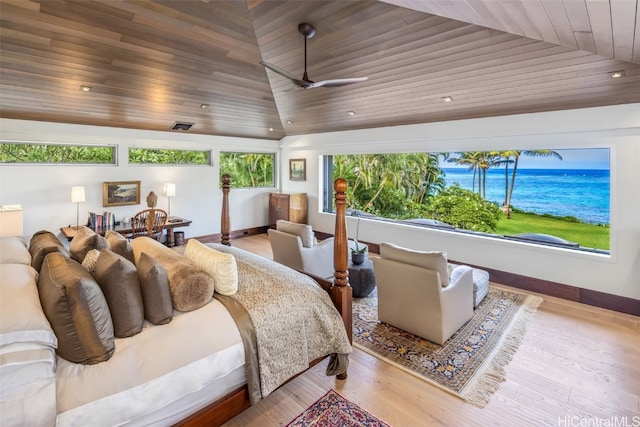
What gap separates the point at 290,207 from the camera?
7859mm

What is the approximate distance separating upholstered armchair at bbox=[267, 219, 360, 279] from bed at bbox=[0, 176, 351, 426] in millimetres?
1602

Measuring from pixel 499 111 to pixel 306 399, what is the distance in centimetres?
444

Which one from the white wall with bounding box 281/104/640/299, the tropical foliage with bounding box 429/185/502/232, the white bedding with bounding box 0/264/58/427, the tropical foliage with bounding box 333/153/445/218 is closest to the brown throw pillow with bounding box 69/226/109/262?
the white bedding with bounding box 0/264/58/427

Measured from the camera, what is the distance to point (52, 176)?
17.2 feet

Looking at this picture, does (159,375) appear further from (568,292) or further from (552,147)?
(552,147)

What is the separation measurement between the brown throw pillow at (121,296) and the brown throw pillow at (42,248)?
770 millimetres

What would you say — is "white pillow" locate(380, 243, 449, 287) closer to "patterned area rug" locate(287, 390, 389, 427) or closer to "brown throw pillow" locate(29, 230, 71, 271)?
"patterned area rug" locate(287, 390, 389, 427)

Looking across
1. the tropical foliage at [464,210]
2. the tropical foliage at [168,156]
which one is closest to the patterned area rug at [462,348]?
the tropical foliage at [464,210]

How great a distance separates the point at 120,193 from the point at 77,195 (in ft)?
2.60

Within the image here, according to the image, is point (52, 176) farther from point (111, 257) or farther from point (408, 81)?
point (408, 81)

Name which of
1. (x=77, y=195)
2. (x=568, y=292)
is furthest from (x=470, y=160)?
(x=77, y=195)

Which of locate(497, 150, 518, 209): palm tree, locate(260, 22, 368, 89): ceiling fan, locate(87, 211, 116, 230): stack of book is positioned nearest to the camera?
locate(260, 22, 368, 89): ceiling fan

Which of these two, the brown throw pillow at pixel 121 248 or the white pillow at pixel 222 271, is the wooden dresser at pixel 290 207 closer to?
the brown throw pillow at pixel 121 248

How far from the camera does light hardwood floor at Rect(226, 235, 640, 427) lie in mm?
2180
